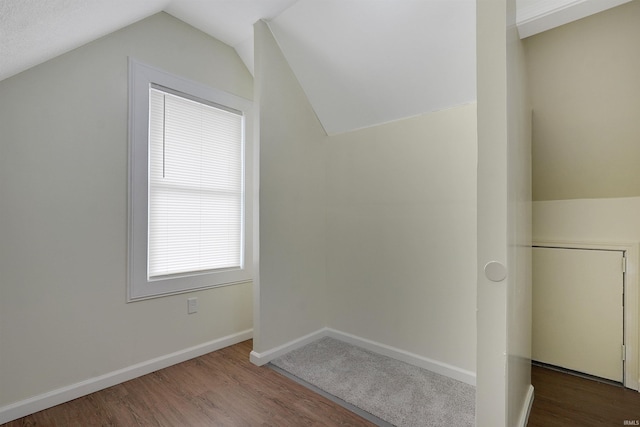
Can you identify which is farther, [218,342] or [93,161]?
[218,342]

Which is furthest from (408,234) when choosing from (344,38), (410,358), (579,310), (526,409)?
(344,38)

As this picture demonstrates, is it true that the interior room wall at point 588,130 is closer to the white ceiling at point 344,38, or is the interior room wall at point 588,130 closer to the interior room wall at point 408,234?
the white ceiling at point 344,38

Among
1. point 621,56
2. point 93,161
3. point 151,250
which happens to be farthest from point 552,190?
point 93,161

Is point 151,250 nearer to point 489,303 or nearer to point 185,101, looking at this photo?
point 185,101

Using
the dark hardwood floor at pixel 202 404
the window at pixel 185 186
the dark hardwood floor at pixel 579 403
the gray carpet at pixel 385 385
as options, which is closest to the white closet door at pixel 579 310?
the dark hardwood floor at pixel 579 403

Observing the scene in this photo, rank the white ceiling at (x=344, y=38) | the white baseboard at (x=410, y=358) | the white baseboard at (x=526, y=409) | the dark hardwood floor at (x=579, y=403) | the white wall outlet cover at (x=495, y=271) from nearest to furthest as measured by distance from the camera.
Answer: the white wall outlet cover at (x=495, y=271) → the white ceiling at (x=344, y=38) → the white baseboard at (x=526, y=409) → the dark hardwood floor at (x=579, y=403) → the white baseboard at (x=410, y=358)

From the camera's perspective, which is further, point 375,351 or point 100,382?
point 375,351

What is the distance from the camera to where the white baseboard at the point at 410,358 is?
2.09 meters

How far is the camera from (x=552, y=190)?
2.38 m

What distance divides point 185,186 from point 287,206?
85 centimetres

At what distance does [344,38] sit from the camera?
2.21 meters

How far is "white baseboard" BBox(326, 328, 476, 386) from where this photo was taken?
2.09 metres

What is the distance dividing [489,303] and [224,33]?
9.11 ft

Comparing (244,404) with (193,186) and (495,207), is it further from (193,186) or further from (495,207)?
(495,207)
